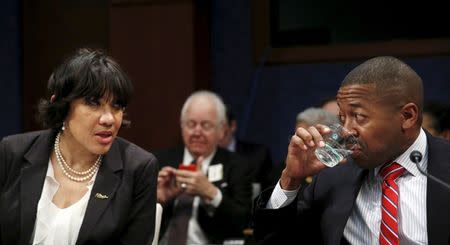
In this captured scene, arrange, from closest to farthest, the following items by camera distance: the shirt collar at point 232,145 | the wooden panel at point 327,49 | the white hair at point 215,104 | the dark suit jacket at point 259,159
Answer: the white hair at point 215,104 < the dark suit jacket at point 259,159 < the wooden panel at point 327,49 < the shirt collar at point 232,145

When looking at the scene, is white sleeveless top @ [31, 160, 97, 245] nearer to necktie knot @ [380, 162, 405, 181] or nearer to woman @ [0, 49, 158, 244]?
woman @ [0, 49, 158, 244]

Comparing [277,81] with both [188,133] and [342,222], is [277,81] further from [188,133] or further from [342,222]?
[342,222]

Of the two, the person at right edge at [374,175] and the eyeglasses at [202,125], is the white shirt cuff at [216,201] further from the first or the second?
the person at right edge at [374,175]

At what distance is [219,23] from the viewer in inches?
223

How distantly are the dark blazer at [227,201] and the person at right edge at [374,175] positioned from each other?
4.64 feet

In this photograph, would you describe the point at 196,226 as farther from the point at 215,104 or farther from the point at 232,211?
the point at 215,104

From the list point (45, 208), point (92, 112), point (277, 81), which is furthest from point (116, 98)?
point (277, 81)

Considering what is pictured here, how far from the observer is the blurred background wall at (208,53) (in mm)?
5320

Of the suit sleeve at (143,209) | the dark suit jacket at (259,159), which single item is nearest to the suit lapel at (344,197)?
the suit sleeve at (143,209)

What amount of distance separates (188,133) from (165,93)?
3.15 feet

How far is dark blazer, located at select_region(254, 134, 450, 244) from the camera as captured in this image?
2447 millimetres

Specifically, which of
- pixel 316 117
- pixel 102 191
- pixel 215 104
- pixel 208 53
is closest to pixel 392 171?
pixel 102 191

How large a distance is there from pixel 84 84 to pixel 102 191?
39 centimetres

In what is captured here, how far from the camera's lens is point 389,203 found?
98.1 inches
